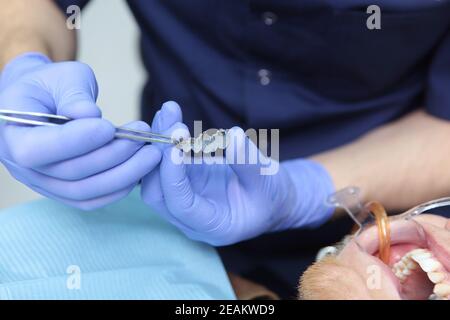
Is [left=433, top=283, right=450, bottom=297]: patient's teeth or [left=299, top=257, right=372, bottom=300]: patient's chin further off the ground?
[left=299, top=257, right=372, bottom=300]: patient's chin

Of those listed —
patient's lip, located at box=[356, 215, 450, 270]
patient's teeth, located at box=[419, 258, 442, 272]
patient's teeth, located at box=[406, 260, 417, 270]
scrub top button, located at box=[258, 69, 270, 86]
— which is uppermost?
scrub top button, located at box=[258, 69, 270, 86]

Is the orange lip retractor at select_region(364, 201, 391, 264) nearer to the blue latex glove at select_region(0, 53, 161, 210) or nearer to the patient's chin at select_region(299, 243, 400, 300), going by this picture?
the patient's chin at select_region(299, 243, 400, 300)

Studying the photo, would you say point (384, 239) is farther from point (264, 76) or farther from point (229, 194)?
point (264, 76)

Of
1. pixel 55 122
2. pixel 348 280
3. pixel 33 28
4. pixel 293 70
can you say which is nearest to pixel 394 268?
pixel 348 280

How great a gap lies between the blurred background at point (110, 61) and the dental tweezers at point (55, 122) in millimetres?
953

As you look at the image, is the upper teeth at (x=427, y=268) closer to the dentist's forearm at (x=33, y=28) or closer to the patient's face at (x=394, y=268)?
the patient's face at (x=394, y=268)

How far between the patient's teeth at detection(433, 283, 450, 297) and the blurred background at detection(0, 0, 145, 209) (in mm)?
1206

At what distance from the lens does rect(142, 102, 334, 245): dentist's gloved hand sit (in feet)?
3.01

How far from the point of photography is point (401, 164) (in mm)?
1243

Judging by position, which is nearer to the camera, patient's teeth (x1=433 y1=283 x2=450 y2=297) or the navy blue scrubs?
patient's teeth (x1=433 y1=283 x2=450 y2=297)

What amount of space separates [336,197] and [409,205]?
8.4 inches

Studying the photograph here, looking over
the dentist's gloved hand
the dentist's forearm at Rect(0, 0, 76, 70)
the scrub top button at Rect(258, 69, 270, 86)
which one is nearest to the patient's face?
the dentist's gloved hand

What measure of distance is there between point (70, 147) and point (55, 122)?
0.28 ft
